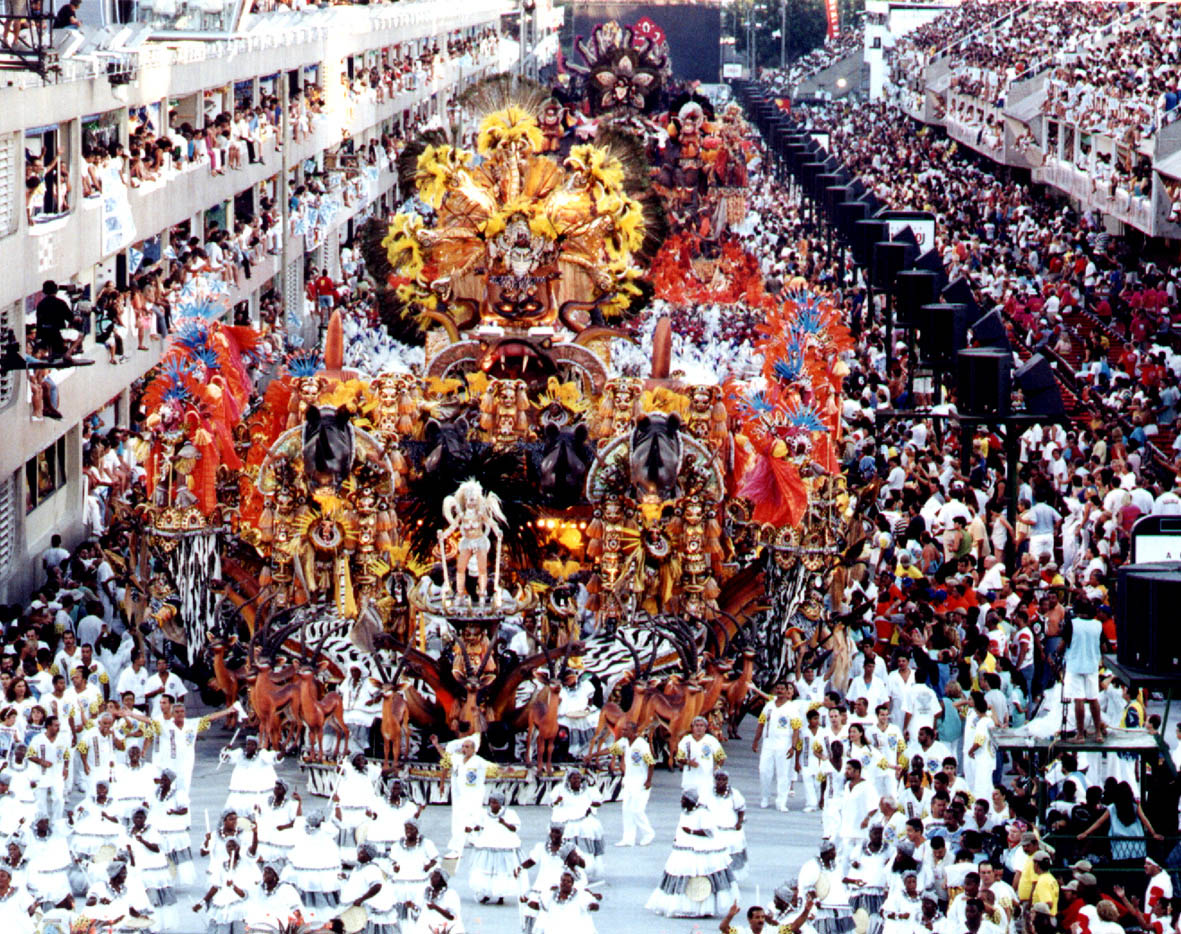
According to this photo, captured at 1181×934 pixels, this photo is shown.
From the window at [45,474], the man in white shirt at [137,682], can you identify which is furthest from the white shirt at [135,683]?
the window at [45,474]

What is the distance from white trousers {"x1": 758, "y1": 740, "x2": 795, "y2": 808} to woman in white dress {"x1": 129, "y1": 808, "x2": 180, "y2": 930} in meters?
5.31

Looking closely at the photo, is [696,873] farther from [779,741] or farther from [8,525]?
[8,525]

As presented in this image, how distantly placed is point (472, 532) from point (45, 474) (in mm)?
10052

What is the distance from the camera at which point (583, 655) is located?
2394cm

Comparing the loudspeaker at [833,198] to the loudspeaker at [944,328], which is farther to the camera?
the loudspeaker at [833,198]

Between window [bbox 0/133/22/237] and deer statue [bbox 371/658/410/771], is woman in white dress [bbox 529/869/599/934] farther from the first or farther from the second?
window [bbox 0/133/22/237]

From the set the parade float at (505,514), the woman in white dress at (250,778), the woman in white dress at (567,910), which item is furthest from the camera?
the parade float at (505,514)

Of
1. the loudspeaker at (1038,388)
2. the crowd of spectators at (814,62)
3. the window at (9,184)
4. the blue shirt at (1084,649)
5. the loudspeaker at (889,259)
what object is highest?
the crowd of spectators at (814,62)

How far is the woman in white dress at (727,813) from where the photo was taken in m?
19.6

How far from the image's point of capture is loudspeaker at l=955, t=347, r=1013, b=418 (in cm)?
2770

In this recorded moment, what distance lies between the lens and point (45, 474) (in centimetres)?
3109

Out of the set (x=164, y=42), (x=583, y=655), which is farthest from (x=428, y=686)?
(x=164, y=42)

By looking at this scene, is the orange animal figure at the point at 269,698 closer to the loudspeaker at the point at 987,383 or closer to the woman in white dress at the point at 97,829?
the woman in white dress at the point at 97,829

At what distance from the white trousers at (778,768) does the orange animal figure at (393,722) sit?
9.85 feet
